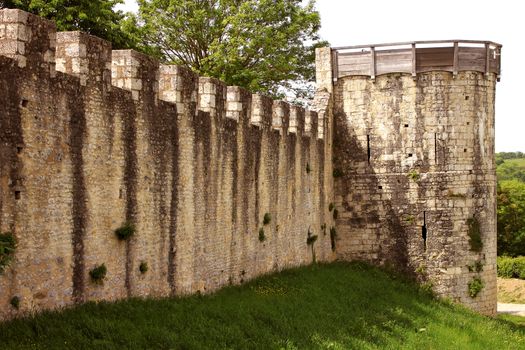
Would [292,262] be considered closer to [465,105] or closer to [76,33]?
[465,105]

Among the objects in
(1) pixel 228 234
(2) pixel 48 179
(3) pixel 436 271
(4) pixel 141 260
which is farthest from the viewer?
(3) pixel 436 271

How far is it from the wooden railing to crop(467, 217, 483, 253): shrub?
4432mm

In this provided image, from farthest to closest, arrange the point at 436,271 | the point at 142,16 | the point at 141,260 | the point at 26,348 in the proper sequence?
the point at 142,16 < the point at 436,271 < the point at 141,260 < the point at 26,348

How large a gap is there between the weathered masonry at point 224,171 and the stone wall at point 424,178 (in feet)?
0.14

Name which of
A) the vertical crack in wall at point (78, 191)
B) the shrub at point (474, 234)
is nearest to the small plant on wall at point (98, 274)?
the vertical crack in wall at point (78, 191)

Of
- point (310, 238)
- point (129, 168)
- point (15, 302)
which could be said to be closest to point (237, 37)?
point (310, 238)

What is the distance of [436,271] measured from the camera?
80.5 feet

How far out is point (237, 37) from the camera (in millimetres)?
33219

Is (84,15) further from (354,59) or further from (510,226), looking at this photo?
(510,226)

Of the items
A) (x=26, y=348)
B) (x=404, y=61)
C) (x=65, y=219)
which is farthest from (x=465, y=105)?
(x=26, y=348)

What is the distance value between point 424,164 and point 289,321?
10.5m

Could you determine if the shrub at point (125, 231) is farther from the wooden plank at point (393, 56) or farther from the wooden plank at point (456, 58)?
the wooden plank at point (456, 58)

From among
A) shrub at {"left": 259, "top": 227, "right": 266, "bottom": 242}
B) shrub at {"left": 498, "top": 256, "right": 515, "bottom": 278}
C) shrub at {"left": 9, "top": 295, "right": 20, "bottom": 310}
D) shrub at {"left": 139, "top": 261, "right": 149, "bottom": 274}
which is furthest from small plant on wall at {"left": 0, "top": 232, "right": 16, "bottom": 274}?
shrub at {"left": 498, "top": 256, "right": 515, "bottom": 278}

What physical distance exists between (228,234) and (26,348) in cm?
799
